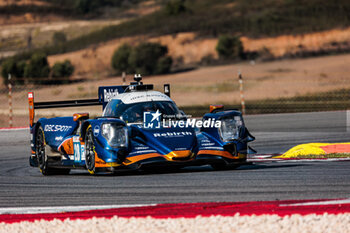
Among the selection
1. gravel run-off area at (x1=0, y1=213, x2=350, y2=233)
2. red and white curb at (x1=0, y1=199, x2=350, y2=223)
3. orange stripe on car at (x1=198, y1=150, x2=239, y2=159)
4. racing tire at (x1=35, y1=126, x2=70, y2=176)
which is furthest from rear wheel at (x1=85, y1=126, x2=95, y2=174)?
gravel run-off area at (x1=0, y1=213, x2=350, y2=233)

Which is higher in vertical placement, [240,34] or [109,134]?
[240,34]

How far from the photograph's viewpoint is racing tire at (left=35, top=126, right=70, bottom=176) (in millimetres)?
11598

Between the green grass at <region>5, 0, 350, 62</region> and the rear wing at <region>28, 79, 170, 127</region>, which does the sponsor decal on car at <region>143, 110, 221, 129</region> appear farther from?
the green grass at <region>5, 0, 350, 62</region>

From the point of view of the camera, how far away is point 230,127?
1056cm

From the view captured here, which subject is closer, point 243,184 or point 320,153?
point 243,184

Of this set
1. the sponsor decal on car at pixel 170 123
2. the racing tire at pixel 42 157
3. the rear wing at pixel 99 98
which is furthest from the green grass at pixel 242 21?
the sponsor decal on car at pixel 170 123

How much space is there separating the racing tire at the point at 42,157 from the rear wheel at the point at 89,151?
4.31 feet

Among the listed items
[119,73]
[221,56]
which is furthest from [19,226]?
[221,56]

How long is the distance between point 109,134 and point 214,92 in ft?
123

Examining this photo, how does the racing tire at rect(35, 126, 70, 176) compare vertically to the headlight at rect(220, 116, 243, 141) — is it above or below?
below

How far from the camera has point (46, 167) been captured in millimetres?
11539

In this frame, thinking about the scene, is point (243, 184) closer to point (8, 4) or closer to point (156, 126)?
point (156, 126)

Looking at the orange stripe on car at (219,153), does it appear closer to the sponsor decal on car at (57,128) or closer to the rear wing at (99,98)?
the sponsor decal on car at (57,128)

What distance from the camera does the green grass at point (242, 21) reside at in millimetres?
82438
